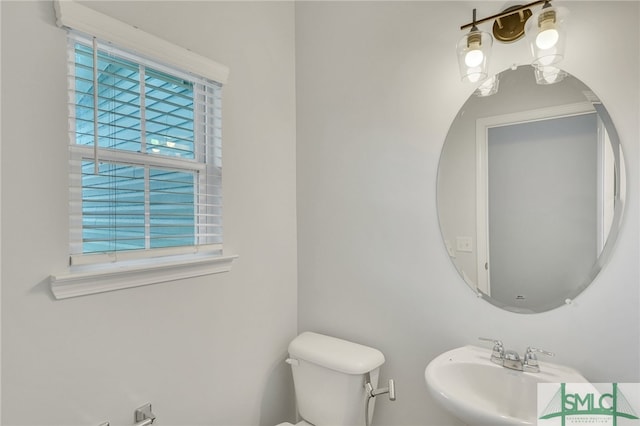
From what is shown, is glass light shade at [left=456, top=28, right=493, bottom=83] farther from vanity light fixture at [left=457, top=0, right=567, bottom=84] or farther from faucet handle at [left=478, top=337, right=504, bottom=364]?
faucet handle at [left=478, top=337, right=504, bottom=364]

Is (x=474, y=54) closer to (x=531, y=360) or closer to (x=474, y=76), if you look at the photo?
(x=474, y=76)

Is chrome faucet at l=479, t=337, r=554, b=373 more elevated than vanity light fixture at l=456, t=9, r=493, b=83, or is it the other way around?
vanity light fixture at l=456, t=9, r=493, b=83

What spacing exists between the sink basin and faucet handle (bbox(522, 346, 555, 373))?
19 mm

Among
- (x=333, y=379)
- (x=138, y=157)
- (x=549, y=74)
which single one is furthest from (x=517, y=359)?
(x=138, y=157)

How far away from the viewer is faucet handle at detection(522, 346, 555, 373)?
1.14 meters

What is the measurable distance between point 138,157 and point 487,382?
4.89ft

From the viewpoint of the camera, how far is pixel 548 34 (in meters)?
1.08

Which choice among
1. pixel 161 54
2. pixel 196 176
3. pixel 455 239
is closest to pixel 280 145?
pixel 196 176

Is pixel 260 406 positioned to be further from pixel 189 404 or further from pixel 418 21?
pixel 418 21

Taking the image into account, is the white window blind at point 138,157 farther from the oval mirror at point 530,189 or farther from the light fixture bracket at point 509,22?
the light fixture bracket at point 509,22

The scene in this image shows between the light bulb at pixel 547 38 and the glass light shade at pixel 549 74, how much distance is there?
0.10 meters

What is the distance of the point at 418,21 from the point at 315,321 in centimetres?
153

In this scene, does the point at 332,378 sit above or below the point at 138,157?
below

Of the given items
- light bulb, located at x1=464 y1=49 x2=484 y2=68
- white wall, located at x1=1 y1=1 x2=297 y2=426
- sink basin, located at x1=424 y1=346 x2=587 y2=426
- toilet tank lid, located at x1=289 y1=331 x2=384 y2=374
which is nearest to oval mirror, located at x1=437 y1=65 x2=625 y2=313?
light bulb, located at x1=464 y1=49 x2=484 y2=68
